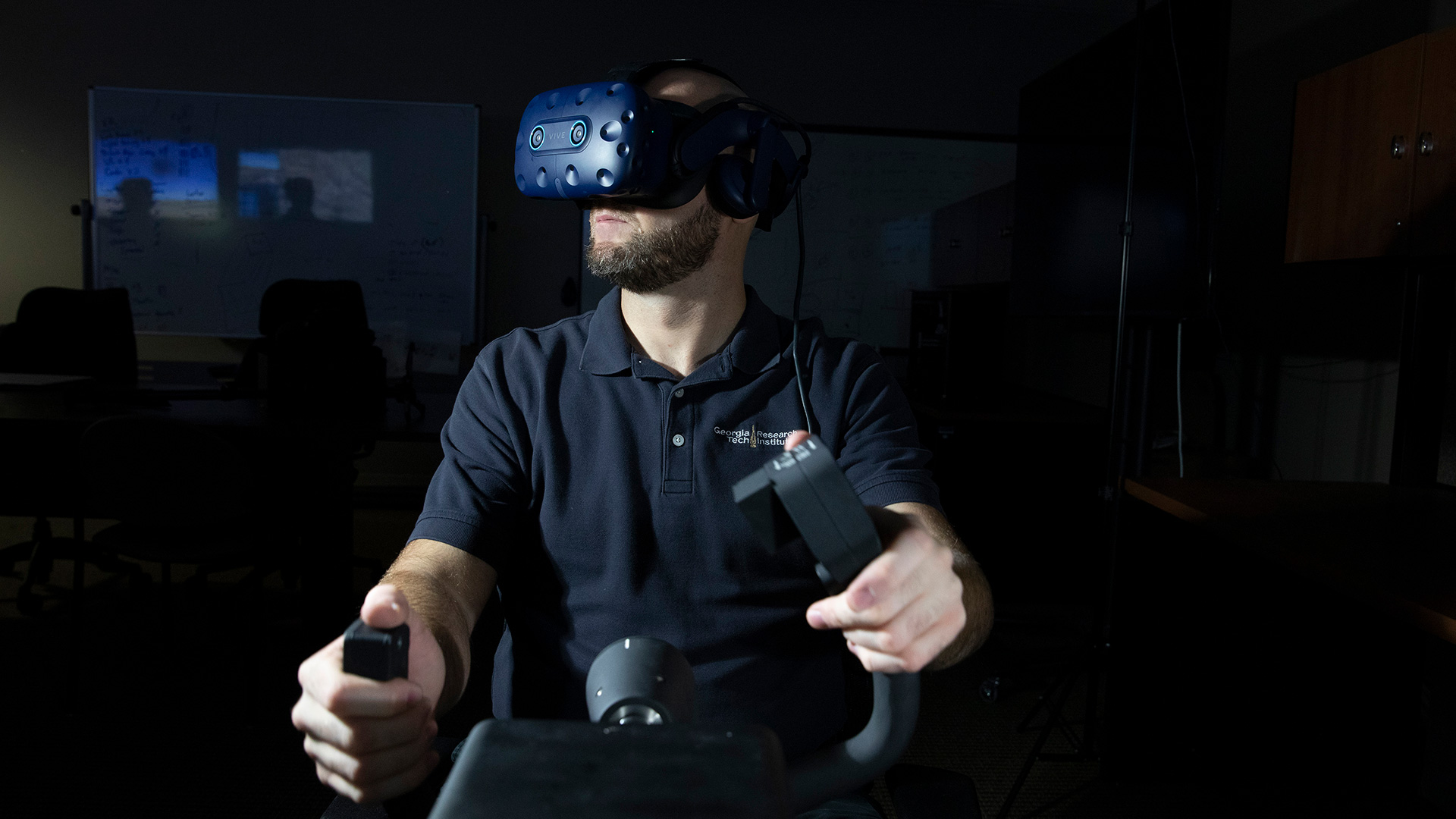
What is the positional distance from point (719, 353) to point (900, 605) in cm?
65

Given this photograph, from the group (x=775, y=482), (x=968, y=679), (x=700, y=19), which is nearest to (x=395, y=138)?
(x=700, y=19)

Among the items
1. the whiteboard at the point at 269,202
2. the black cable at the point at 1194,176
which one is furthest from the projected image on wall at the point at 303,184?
the black cable at the point at 1194,176

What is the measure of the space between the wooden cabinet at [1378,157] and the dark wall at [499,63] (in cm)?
247

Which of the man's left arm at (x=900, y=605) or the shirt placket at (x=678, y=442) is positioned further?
the shirt placket at (x=678, y=442)

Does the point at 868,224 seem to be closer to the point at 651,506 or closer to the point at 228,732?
the point at 228,732

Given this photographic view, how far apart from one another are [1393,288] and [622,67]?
2.45m

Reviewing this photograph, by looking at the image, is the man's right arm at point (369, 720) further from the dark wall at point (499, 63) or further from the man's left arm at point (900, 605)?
the dark wall at point (499, 63)

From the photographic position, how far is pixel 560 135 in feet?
2.81

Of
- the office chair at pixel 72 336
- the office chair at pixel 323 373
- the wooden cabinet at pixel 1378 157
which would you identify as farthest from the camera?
the office chair at pixel 72 336

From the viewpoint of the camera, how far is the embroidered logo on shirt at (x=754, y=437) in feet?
3.50

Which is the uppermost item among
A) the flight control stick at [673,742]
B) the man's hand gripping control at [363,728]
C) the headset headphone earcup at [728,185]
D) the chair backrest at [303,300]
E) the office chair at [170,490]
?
the headset headphone earcup at [728,185]

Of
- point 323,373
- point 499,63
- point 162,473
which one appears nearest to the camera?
point 162,473

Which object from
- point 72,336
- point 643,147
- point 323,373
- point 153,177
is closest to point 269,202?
point 153,177

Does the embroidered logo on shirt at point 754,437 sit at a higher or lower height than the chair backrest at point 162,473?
higher
